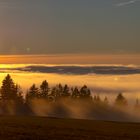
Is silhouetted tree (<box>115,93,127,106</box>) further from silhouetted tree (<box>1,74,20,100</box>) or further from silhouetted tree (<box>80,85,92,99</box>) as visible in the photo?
silhouetted tree (<box>1,74,20,100</box>)

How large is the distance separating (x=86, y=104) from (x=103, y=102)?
18.4 meters

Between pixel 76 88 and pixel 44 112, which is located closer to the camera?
pixel 44 112

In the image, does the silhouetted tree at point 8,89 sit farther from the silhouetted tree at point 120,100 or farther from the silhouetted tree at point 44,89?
the silhouetted tree at point 120,100

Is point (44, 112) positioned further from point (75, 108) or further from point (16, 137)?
point (16, 137)

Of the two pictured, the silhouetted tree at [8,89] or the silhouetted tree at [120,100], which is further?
the silhouetted tree at [120,100]

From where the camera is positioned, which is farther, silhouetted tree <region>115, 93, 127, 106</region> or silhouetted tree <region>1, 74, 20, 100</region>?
silhouetted tree <region>115, 93, 127, 106</region>

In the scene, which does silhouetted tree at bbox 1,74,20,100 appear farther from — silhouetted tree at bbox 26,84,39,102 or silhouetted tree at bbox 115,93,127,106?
silhouetted tree at bbox 115,93,127,106

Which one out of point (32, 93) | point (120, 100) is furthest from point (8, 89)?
point (120, 100)

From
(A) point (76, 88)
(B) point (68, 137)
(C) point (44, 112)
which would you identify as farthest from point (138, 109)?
(B) point (68, 137)

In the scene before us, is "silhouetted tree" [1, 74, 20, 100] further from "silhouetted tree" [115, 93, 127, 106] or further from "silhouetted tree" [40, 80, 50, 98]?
"silhouetted tree" [115, 93, 127, 106]

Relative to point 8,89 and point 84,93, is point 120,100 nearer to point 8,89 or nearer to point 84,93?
point 84,93

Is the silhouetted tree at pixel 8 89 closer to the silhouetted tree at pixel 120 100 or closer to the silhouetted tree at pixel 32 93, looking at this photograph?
the silhouetted tree at pixel 32 93

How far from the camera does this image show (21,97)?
144 meters

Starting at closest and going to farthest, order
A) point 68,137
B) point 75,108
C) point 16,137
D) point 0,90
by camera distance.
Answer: point 16,137, point 68,137, point 0,90, point 75,108
